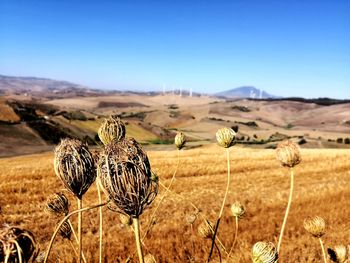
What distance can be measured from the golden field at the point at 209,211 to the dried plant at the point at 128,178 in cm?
152

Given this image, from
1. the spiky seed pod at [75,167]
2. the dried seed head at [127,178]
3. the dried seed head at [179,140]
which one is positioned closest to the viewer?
the dried seed head at [127,178]

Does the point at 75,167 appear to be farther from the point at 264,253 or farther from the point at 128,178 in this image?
the point at 264,253

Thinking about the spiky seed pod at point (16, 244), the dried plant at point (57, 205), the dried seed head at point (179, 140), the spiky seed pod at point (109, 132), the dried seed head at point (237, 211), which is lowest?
the dried seed head at point (237, 211)

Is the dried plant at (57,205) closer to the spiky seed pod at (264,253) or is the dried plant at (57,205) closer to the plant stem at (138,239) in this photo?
the plant stem at (138,239)

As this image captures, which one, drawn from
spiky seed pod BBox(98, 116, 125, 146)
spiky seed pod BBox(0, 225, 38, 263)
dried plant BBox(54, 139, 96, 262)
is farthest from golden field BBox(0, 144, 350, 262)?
spiky seed pod BBox(0, 225, 38, 263)

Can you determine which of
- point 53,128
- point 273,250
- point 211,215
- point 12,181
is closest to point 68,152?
point 273,250

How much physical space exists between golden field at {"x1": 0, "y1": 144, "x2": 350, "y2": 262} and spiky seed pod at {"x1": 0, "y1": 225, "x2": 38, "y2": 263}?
2.31 meters

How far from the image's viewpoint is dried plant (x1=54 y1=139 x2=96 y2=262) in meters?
3.48

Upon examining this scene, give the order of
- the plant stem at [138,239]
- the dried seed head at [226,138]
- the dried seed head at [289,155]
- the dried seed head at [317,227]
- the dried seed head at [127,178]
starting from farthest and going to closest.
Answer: the dried seed head at [226,138] → the dried seed head at [317,227] → the dried seed head at [289,155] → the dried seed head at [127,178] → the plant stem at [138,239]

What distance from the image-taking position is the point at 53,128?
115125 mm

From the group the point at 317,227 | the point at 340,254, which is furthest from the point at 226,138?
the point at 340,254

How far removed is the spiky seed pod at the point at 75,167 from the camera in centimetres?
348

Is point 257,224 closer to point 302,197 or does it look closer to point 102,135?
point 302,197

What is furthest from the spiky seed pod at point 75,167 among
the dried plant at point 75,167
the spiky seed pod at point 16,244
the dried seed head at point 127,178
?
the spiky seed pod at point 16,244
